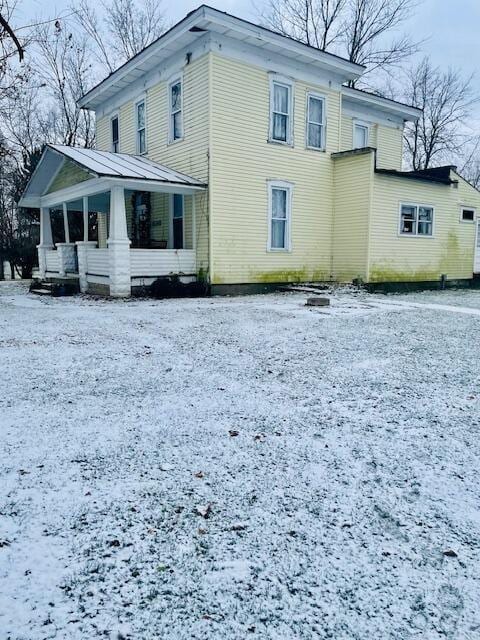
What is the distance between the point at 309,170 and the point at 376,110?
519cm

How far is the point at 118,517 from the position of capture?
1989 mm

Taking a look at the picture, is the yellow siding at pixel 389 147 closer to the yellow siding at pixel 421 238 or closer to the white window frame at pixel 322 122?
the yellow siding at pixel 421 238

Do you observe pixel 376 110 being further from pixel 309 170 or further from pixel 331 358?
pixel 331 358

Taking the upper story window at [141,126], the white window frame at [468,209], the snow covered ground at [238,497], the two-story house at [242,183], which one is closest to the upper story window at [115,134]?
the two-story house at [242,183]

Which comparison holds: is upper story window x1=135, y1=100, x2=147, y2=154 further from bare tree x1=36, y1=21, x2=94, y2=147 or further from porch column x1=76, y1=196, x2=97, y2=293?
bare tree x1=36, y1=21, x2=94, y2=147

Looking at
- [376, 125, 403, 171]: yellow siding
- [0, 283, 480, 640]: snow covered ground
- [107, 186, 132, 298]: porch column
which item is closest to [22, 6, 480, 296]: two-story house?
[107, 186, 132, 298]: porch column

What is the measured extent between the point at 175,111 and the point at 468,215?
1075cm

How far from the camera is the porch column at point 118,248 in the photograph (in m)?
10.3

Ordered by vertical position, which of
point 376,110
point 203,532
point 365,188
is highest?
point 376,110

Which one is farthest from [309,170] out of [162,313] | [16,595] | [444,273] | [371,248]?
[16,595]

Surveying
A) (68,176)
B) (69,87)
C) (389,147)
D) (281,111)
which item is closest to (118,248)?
(68,176)

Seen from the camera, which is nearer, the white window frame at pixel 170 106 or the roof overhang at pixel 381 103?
the white window frame at pixel 170 106

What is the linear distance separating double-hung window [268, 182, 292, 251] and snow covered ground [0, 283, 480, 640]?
8446mm

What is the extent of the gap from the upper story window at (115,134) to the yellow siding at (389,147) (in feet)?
31.3
